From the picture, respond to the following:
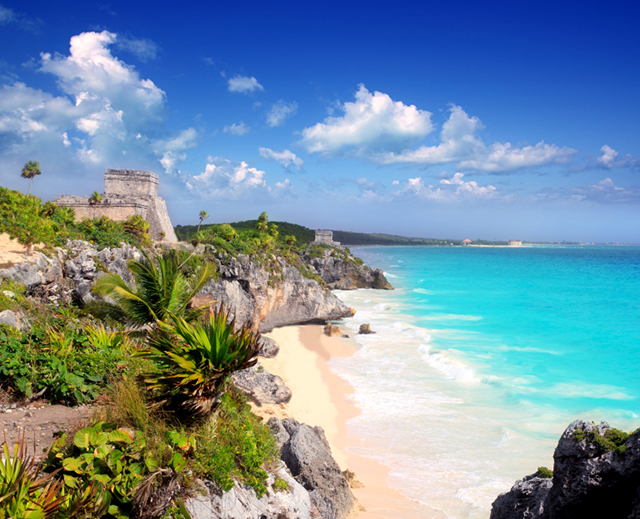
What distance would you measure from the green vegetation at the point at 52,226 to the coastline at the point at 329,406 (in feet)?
33.6

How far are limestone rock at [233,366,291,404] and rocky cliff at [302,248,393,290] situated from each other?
1411 inches

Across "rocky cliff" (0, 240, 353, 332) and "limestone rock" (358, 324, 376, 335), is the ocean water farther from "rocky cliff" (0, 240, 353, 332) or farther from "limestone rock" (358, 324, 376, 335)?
"rocky cliff" (0, 240, 353, 332)

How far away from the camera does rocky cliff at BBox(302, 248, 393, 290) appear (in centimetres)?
5141

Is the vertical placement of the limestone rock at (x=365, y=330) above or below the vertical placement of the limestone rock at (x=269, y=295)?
below

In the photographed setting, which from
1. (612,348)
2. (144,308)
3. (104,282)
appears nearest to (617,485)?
(144,308)

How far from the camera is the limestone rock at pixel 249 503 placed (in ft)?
13.7

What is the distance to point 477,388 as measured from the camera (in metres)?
17.7

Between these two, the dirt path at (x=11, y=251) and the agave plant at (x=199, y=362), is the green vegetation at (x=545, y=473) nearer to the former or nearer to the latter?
A: the agave plant at (x=199, y=362)

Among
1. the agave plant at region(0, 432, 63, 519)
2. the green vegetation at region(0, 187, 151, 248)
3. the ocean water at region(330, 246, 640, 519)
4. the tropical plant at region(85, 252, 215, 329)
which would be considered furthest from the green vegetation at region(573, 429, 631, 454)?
the green vegetation at region(0, 187, 151, 248)

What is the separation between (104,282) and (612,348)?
32316mm

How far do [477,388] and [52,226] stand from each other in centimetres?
2130

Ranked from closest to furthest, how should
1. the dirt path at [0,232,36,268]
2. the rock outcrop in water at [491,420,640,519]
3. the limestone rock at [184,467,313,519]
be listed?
the limestone rock at [184,467,313,519], the rock outcrop in water at [491,420,640,519], the dirt path at [0,232,36,268]

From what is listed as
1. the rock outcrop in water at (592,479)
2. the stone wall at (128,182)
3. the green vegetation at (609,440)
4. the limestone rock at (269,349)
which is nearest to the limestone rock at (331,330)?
the limestone rock at (269,349)

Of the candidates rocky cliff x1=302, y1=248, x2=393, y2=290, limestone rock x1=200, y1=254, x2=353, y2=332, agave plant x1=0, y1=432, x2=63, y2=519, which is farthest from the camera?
rocky cliff x1=302, y1=248, x2=393, y2=290
